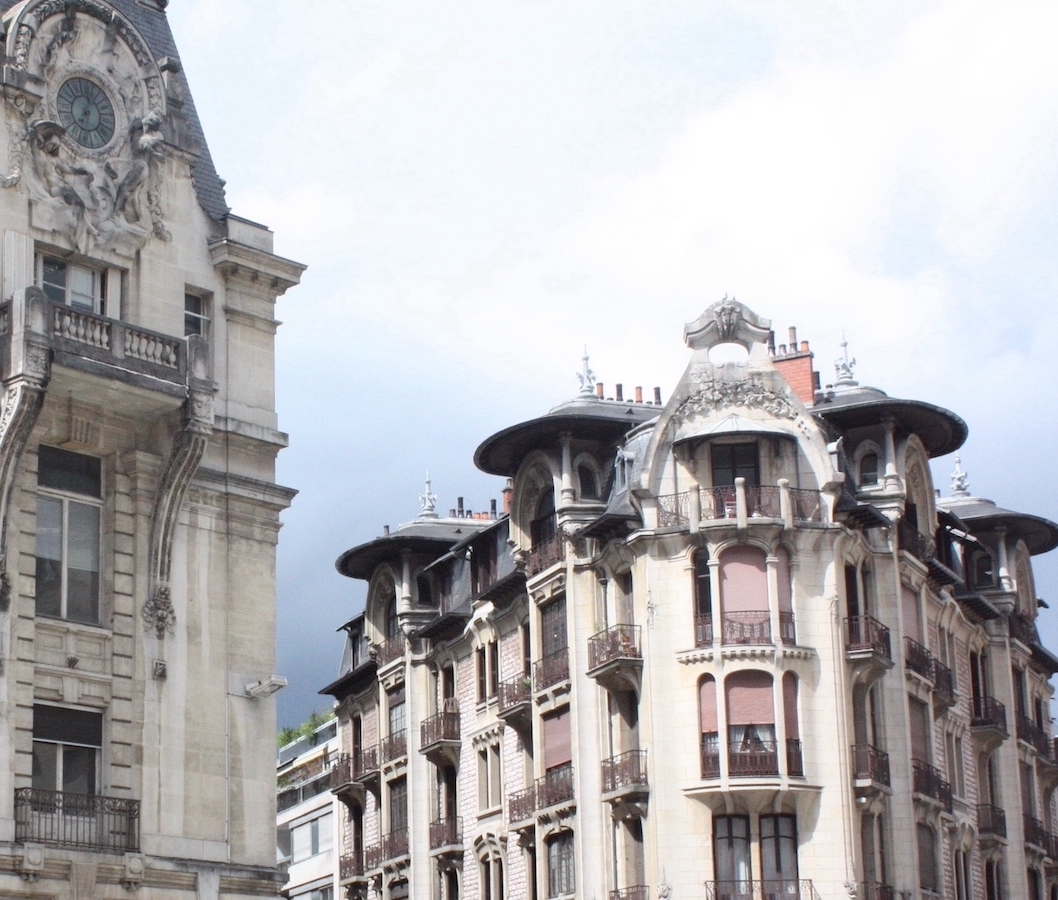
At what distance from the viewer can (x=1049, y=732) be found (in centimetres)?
7231

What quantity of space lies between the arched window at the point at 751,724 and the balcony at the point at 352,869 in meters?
20.9

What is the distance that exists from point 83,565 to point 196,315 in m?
5.07

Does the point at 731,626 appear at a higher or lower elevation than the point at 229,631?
higher

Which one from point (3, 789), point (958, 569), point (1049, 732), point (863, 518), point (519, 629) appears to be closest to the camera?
point (3, 789)

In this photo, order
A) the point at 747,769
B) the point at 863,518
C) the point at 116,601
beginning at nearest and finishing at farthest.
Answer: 1. the point at 116,601
2. the point at 747,769
3. the point at 863,518

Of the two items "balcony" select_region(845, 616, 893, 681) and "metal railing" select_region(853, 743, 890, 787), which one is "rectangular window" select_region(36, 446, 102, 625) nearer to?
"balcony" select_region(845, 616, 893, 681)

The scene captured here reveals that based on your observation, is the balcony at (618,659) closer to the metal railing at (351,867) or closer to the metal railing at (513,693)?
the metal railing at (513,693)

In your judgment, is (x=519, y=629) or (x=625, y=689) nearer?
(x=625, y=689)

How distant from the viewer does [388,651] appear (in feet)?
221

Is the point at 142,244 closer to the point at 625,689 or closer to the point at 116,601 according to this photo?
the point at 116,601

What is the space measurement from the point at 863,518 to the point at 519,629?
1120cm

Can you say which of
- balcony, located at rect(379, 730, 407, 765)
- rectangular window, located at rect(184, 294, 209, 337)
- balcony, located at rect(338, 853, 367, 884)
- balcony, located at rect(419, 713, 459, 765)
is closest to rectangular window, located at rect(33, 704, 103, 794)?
rectangular window, located at rect(184, 294, 209, 337)

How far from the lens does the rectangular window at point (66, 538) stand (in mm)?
30172

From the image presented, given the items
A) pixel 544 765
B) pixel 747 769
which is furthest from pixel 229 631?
pixel 544 765
